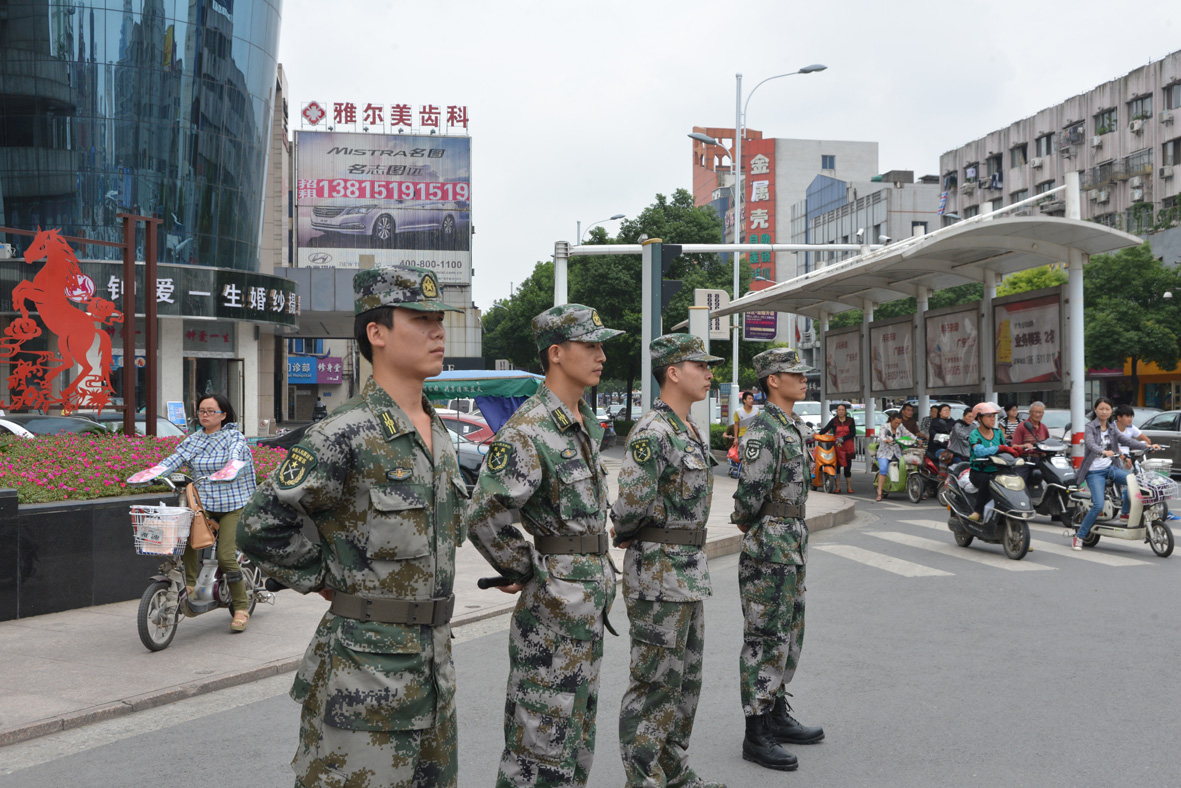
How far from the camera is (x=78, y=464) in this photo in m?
9.09

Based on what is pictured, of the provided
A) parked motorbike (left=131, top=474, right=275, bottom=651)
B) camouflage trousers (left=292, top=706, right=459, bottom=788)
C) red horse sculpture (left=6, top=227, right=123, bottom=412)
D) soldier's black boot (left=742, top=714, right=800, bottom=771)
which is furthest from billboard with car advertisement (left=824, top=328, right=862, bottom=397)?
camouflage trousers (left=292, top=706, right=459, bottom=788)

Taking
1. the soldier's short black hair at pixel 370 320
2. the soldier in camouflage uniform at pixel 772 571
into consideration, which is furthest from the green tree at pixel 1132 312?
the soldier's short black hair at pixel 370 320

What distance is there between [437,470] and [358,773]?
82cm

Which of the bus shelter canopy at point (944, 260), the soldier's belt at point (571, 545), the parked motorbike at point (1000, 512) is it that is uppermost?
the bus shelter canopy at point (944, 260)

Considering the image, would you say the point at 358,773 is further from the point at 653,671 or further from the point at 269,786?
the point at 269,786

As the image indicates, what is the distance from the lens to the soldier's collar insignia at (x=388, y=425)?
2.85 meters

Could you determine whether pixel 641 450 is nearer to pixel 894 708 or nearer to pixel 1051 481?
pixel 894 708

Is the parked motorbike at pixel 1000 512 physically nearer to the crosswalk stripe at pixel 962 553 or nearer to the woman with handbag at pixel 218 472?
the crosswalk stripe at pixel 962 553

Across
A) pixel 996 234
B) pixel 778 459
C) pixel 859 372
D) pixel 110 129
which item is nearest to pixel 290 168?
pixel 110 129

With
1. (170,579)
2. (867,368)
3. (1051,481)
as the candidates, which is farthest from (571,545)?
(867,368)

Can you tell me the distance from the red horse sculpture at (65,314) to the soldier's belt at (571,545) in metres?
9.88

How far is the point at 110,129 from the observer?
3066cm

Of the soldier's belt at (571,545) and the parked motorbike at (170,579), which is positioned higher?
the soldier's belt at (571,545)

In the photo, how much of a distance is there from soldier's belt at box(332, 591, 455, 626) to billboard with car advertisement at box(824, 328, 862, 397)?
1940 cm
